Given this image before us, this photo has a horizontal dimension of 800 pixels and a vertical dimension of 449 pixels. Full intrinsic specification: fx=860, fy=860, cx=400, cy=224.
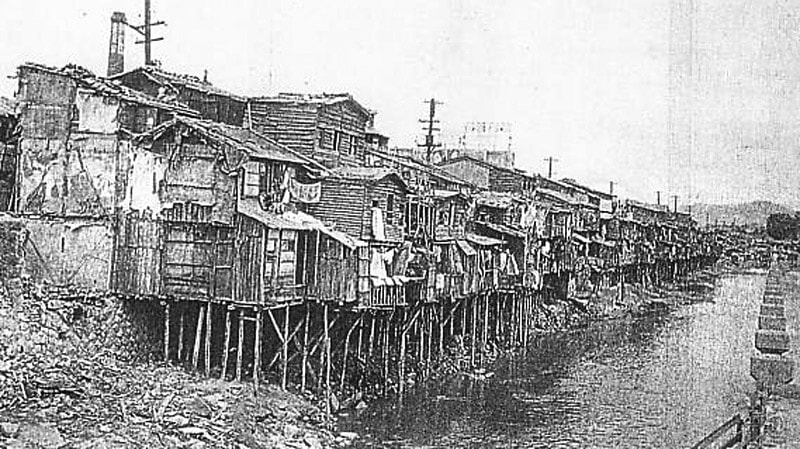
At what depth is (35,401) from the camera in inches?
783

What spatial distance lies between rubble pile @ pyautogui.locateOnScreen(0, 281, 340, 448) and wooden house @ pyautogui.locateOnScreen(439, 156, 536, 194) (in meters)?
33.4

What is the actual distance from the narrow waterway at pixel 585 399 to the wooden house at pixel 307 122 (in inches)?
412

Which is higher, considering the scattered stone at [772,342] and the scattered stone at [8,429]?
the scattered stone at [772,342]

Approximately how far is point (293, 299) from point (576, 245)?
34.2 m

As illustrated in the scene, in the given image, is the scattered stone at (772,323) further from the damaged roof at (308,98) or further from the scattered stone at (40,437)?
the damaged roof at (308,98)

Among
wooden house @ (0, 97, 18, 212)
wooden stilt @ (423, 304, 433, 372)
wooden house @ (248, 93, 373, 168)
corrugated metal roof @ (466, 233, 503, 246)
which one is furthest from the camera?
corrugated metal roof @ (466, 233, 503, 246)

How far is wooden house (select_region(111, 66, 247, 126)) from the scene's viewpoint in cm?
3145

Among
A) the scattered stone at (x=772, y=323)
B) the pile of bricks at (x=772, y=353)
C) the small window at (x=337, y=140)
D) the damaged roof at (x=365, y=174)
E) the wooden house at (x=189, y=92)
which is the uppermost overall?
the wooden house at (x=189, y=92)

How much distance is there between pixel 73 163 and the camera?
2661cm

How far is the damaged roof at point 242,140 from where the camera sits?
25531 millimetres

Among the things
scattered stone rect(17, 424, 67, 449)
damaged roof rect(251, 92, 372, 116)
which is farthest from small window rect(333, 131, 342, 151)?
scattered stone rect(17, 424, 67, 449)

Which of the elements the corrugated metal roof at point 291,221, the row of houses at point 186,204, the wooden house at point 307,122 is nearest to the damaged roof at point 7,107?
the row of houses at point 186,204

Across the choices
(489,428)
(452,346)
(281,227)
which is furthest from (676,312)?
(281,227)

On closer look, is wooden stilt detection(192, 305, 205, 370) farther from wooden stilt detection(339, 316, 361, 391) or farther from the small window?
the small window
